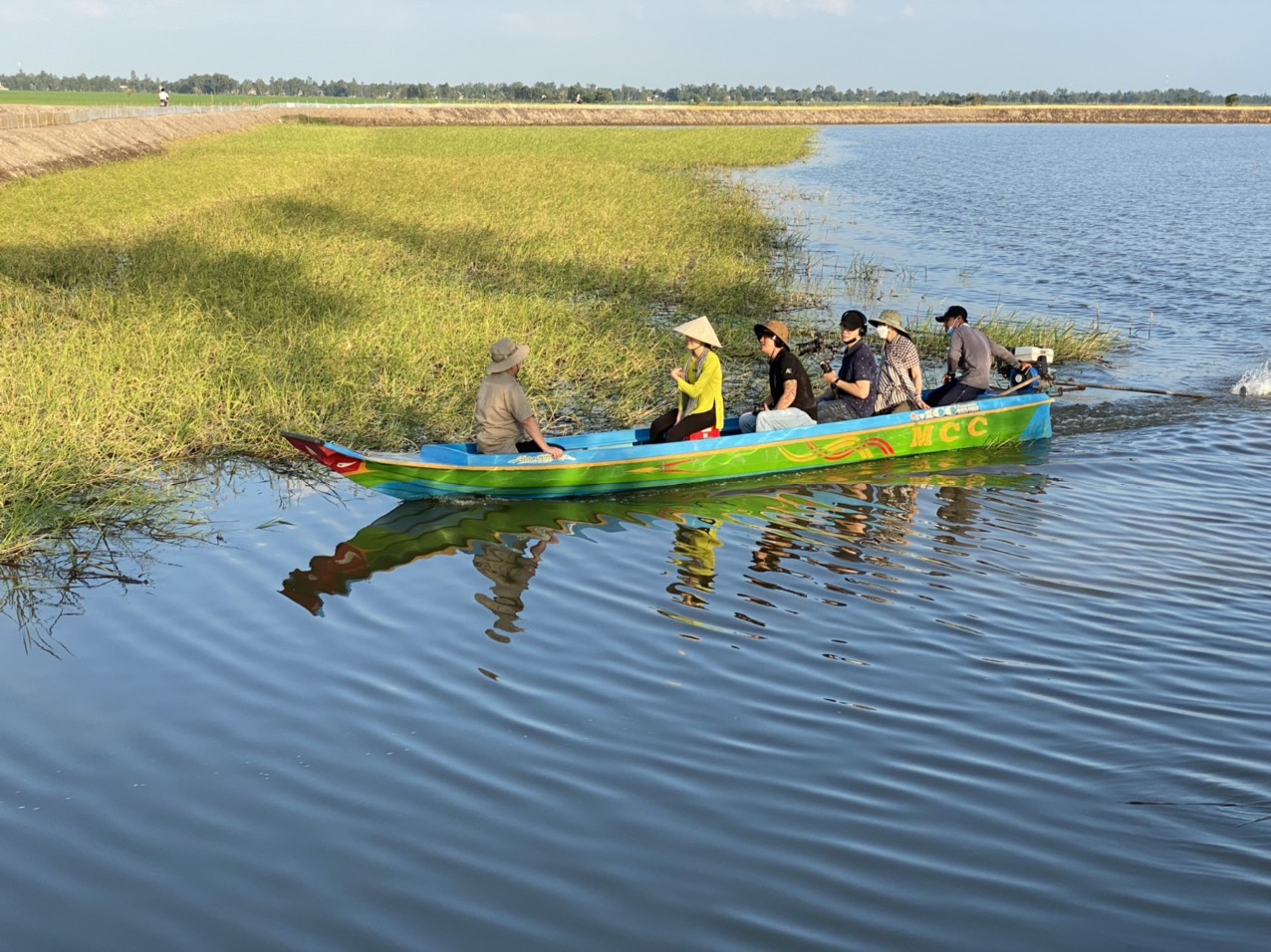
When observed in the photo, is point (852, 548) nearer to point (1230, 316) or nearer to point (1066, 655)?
point (1066, 655)

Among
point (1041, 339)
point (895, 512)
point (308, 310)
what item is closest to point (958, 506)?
point (895, 512)

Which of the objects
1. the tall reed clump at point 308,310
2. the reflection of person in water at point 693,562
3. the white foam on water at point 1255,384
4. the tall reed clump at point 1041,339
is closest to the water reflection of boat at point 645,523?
the reflection of person in water at point 693,562

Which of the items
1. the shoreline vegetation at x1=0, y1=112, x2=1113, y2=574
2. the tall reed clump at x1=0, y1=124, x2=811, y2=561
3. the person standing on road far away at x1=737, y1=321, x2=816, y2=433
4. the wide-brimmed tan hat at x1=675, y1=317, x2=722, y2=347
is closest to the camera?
the shoreline vegetation at x1=0, y1=112, x2=1113, y2=574

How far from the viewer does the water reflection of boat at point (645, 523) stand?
29.3 feet

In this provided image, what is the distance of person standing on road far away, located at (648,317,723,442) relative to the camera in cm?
1130

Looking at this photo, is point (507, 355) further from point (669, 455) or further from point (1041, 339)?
point (1041, 339)

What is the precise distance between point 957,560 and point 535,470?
3.47 metres

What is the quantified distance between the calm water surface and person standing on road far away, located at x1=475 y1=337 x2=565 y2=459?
1.77 feet

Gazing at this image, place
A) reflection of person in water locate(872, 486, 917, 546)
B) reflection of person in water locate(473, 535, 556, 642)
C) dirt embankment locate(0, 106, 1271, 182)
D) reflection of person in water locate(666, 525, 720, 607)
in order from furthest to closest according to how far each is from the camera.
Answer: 1. dirt embankment locate(0, 106, 1271, 182)
2. reflection of person in water locate(872, 486, 917, 546)
3. reflection of person in water locate(666, 525, 720, 607)
4. reflection of person in water locate(473, 535, 556, 642)

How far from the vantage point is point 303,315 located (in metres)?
15.8

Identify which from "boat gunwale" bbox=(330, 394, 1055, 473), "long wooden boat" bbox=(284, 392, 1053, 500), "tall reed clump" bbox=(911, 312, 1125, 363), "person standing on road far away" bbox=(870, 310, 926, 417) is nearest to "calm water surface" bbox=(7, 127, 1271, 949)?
"long wooden boat" bbox=(284, 392, 1053, 500)

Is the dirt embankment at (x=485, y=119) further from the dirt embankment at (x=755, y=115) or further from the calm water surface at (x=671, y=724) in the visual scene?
the calm water surface at (x=671, y=724)

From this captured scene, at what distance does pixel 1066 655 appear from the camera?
24.2 ft

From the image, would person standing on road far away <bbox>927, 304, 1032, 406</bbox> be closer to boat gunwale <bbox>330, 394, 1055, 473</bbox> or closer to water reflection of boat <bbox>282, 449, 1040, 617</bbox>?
boat gunwale <bbox>330, 394, 1055, 473</bbox>
